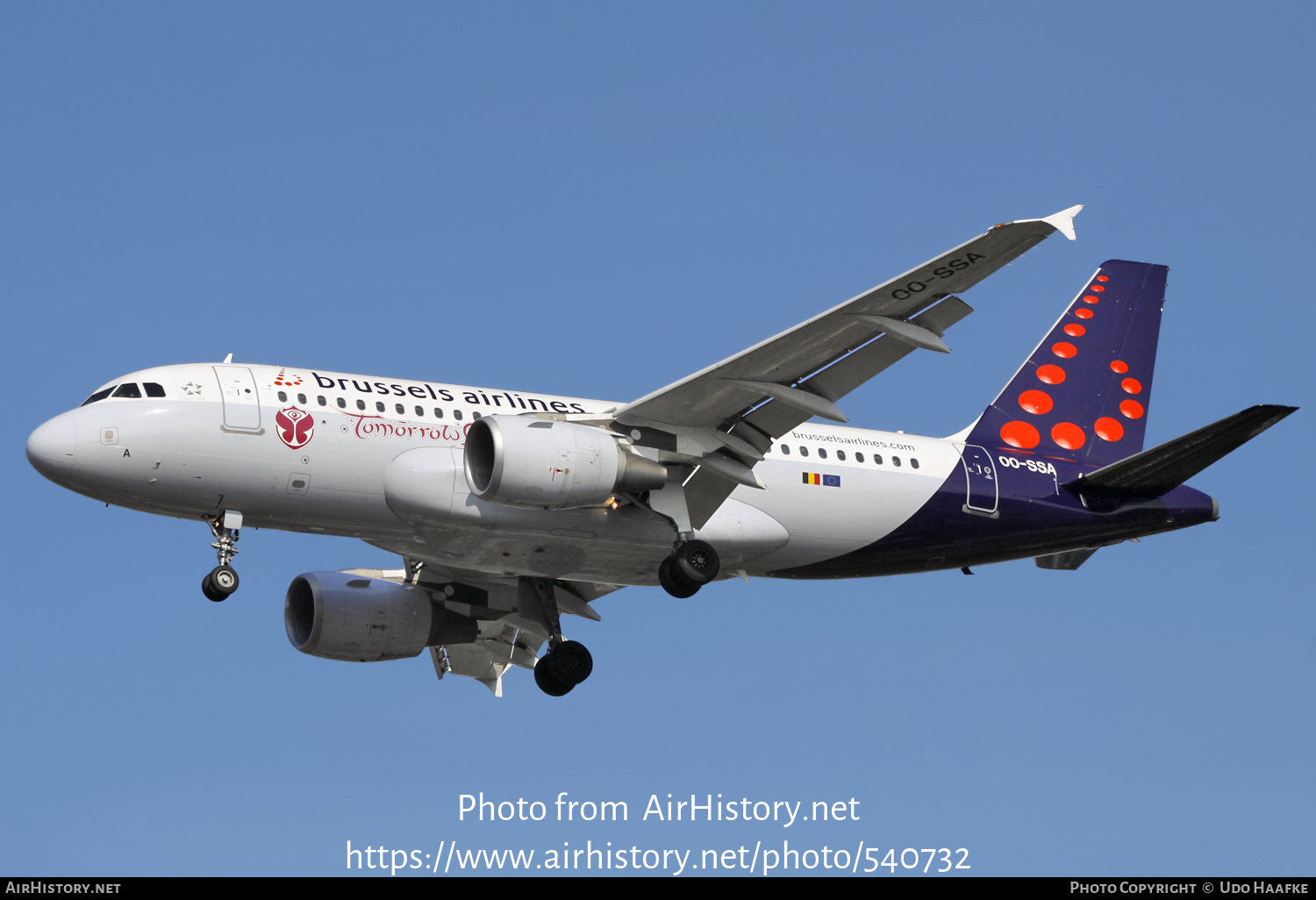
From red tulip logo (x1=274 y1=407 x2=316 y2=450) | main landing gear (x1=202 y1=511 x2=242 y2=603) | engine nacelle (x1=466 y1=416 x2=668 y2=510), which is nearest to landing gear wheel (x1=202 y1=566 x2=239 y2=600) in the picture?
main landing gear (x1=202 y1=511 x2=242 y2=603)

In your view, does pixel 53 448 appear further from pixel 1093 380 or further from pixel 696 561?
pixel 1093 380

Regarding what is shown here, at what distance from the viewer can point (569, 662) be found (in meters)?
32.8

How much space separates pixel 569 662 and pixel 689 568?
168 inches

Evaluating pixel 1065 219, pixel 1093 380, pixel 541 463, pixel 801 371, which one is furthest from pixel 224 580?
pixel 1093 380

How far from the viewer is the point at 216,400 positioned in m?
28.4

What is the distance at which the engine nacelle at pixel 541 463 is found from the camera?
2777 cm

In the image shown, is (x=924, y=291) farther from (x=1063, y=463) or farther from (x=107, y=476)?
(x=107, y=476)

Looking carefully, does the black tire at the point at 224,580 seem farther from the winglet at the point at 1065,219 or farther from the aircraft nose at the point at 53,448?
the winglet at the point at 1065,219

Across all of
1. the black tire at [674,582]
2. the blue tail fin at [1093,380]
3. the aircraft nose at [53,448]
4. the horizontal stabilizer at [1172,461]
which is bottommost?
the black tire at [674,582]

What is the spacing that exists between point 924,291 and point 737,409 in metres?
4.47

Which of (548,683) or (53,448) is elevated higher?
(53,448)

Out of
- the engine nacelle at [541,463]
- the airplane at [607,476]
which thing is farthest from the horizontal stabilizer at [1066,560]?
the engine nacelle at [541,463]

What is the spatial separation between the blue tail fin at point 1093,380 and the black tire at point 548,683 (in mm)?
9403

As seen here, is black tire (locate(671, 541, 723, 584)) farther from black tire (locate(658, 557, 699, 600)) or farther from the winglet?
the winglet
